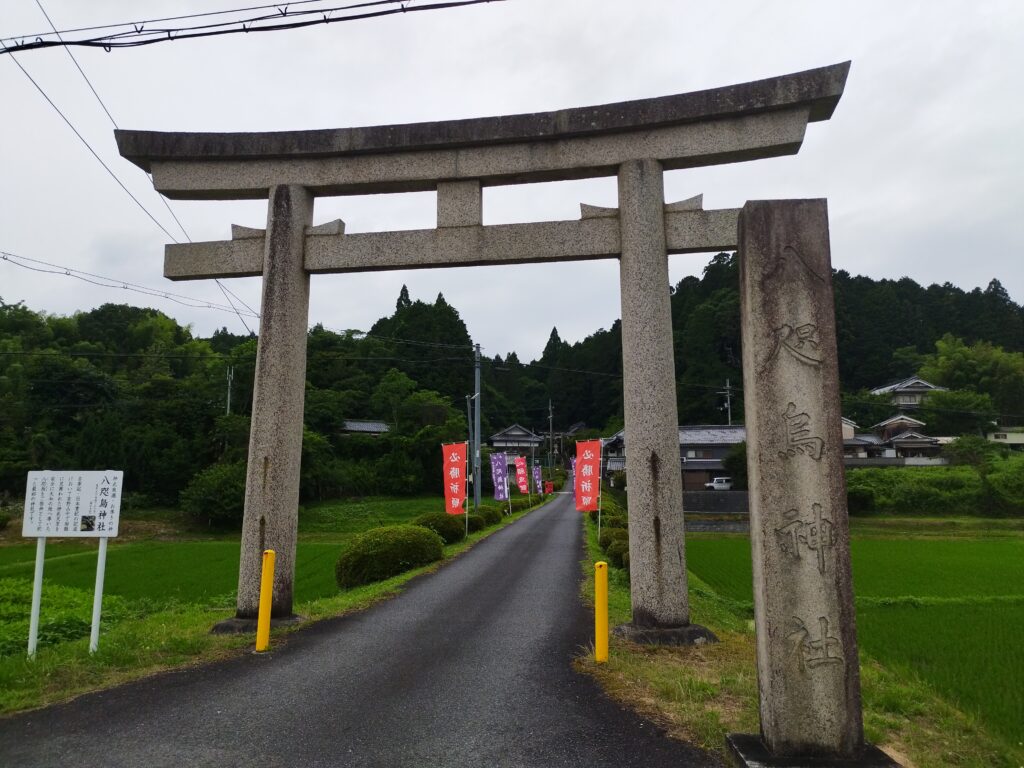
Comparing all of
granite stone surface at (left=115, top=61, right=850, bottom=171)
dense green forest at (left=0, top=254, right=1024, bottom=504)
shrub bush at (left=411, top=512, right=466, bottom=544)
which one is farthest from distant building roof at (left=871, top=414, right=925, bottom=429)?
granite stone surface at (left=115, top=61, right=850, bottom=171)

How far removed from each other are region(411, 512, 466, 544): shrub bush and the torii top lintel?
13.1m

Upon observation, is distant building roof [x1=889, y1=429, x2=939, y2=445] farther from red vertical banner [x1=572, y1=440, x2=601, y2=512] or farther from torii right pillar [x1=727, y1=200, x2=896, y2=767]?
torii right pillar [x1=727, y1=200, x2=896, y2=767]

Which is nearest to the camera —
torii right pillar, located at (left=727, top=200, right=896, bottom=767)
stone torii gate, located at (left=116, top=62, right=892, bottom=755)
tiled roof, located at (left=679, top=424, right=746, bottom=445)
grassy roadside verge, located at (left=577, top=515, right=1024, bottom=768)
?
torii right pillar, located at (left=727, top=200, right=896, bottom=767)

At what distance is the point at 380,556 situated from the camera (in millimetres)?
13180

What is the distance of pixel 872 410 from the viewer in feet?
187

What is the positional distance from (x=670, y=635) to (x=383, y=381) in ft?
161

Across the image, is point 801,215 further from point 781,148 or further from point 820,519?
point 781,148

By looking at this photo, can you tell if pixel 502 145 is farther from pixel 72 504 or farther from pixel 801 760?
pixel 801 760

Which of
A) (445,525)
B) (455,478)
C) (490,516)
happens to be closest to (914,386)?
(490,516)

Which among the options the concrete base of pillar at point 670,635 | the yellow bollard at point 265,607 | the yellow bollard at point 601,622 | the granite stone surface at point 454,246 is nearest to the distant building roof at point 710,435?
the granite stone surface at point 454,246

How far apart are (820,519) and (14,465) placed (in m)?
42.9

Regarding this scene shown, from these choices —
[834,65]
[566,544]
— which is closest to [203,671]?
[834,65]

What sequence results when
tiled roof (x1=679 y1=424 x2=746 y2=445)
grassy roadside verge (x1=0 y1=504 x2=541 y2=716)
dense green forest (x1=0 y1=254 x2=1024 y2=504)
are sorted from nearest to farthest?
1. grassy roadside verge (x1=0 y1=504 x2=541 y2=716)
2. dense green forest (x1=0 y1=254 x2=1024 y2=504)
3. tiled roof (x1=679 y1=424 x2=746 y2=445)

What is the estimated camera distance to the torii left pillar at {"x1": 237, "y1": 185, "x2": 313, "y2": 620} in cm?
761
